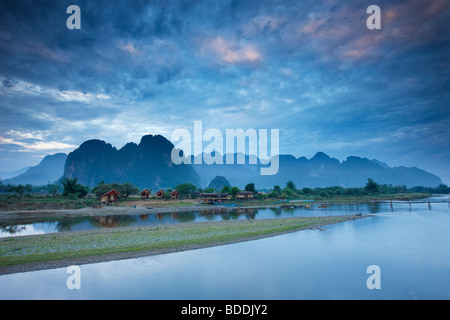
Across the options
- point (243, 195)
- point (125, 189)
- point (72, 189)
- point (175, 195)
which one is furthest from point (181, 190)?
point (72, 189)

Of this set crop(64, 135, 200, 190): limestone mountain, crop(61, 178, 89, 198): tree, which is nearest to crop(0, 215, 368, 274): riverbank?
crop(61, 178, 89, 198): tree

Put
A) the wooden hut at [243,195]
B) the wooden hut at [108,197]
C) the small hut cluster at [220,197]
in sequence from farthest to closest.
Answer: the wooden hut at [243,195], the small hut cluster at [220,197], the wooden hut at [108,197]

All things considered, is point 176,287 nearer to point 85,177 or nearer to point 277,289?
point 277,289

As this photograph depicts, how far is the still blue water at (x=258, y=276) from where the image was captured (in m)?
9.98

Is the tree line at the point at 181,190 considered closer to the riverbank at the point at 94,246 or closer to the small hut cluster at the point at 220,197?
the small hut cluster at the point at 220,197

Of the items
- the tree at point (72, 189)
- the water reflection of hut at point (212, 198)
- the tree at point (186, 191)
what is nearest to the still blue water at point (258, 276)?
the water reflection of hut at point (212, 198)

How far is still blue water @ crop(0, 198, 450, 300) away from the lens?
9.98 metres

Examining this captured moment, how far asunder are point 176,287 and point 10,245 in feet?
47.7

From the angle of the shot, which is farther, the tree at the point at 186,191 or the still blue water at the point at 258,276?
the tree at the point at 186,191

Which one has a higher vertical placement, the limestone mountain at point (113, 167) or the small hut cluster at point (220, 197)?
the limestone mountain at point (113, 167)

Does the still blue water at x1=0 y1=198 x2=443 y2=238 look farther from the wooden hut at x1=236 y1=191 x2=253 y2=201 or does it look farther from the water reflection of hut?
the wooden hut at x1=236 y1=191 x2=253 y2=201

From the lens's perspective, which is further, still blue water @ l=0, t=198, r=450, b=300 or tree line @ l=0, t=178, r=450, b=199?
tree line @ l=0, t=178, r=450, b=199

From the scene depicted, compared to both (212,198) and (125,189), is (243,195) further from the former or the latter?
(125,189)
